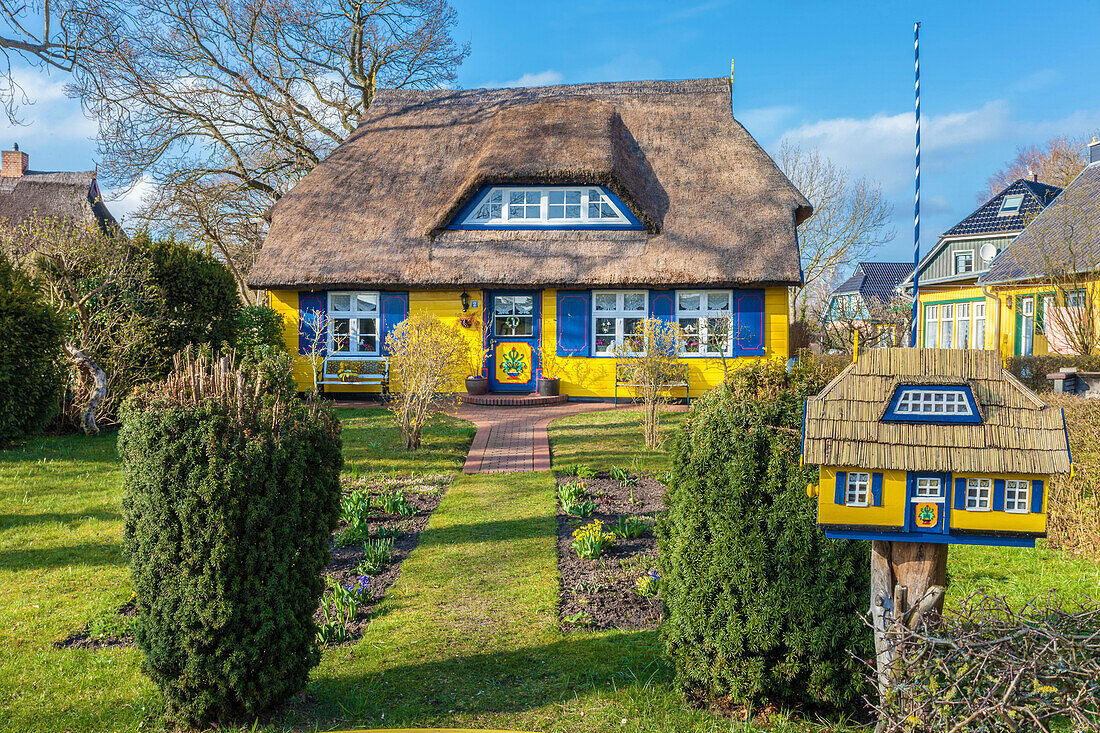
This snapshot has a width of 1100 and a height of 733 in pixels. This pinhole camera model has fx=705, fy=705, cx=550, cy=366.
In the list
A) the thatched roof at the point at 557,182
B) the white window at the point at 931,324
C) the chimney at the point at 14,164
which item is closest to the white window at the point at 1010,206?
the white window at the point at 931,324

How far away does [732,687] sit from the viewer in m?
3.33

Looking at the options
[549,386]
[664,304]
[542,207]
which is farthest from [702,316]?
[542,207]

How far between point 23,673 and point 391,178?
600 inches

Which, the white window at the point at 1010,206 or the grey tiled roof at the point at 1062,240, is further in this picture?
the white window at the point at 1010,206

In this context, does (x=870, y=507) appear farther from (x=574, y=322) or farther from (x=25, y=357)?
(x=574, y=322)

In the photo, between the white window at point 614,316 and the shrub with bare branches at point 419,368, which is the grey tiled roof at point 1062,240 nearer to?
the white window at point 614,316

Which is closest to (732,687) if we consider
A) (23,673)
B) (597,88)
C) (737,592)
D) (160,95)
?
(737,592)

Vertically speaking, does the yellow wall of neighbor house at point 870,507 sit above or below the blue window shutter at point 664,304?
below

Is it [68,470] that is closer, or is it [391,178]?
[68,470]

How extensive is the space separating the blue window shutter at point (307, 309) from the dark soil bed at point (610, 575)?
10.9 m

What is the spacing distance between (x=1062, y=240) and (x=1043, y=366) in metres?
5.44

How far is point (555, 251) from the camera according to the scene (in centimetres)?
1570

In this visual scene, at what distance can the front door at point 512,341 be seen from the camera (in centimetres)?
1617

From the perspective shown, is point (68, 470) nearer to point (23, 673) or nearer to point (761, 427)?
point (23, 673)
